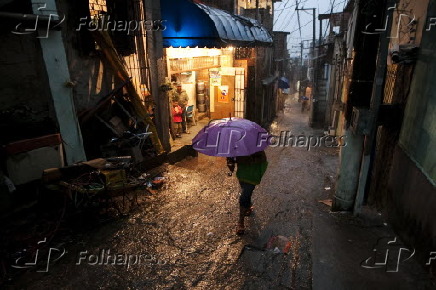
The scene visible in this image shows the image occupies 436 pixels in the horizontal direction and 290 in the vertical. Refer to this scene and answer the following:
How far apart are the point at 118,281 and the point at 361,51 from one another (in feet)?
23.0

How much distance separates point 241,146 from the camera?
5.48 meters

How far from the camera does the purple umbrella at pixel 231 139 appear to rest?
17.9 feet

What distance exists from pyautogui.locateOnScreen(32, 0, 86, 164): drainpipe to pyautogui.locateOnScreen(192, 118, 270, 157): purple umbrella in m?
4.02

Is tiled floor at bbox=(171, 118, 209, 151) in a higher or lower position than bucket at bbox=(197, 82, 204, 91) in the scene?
lower

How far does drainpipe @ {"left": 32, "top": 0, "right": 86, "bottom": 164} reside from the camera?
261 inches

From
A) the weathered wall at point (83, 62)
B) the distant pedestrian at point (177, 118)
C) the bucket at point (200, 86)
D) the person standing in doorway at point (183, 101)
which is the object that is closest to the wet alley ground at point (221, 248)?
the weathered wall at point (83, 62)

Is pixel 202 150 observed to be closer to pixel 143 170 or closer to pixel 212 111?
pixel 143 170

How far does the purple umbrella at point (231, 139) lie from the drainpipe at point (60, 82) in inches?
158

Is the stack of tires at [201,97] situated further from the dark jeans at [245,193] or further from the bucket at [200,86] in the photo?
the dark jeans at [245,193]

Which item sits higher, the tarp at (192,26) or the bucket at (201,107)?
the tarp at (192,26)
